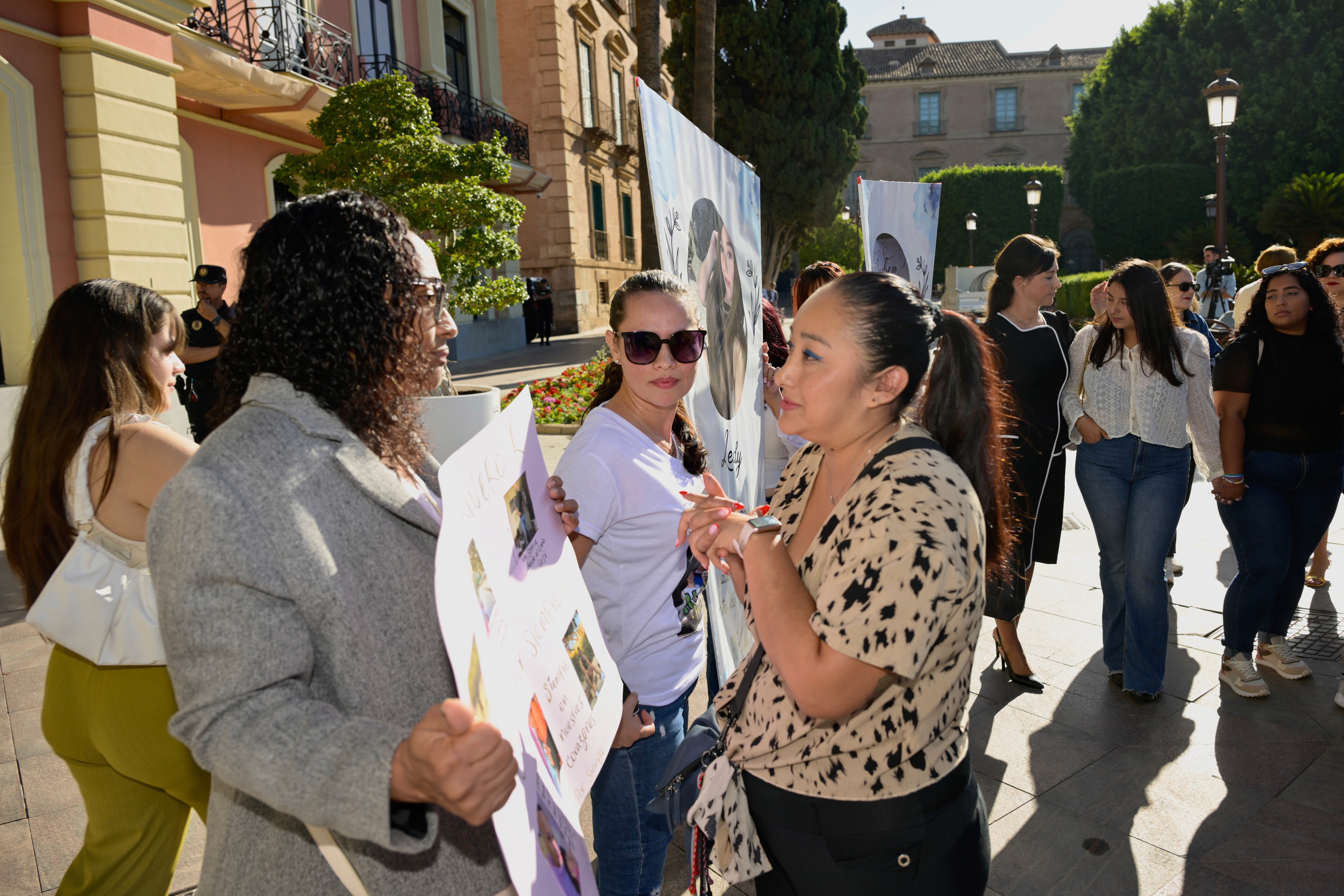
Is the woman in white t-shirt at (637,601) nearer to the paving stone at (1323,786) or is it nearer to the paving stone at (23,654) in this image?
the paving stone at (1323,786)

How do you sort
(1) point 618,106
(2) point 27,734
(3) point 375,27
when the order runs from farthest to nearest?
(1) point 618,106, (3) point 375,27, (2) point 27,734

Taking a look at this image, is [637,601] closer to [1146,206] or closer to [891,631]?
[891,631]

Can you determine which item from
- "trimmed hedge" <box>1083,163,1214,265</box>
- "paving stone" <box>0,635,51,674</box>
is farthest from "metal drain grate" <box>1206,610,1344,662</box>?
"trimmed hedge" <box>1083,163,1214,265</box>

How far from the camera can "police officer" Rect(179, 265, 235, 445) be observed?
7.47m

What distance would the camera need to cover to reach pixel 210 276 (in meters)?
7.69

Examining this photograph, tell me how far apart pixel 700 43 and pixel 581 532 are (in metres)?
13.0

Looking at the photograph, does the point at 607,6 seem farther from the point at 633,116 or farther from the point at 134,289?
the point at 134,289

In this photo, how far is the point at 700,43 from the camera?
1338cm

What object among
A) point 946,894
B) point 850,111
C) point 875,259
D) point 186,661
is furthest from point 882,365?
point 850,111

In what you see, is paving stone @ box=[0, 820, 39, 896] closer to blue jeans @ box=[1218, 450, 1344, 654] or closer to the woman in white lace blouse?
the woman in white lace blouse

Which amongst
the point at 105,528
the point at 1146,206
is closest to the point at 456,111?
the point at 105,528

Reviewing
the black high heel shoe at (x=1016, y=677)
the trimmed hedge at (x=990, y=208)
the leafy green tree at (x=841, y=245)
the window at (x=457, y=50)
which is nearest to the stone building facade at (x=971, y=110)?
the leafy green tree at (x=841, y=245)

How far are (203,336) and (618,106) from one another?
2609 cm

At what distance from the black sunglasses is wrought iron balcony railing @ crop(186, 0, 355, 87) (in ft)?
35.4
